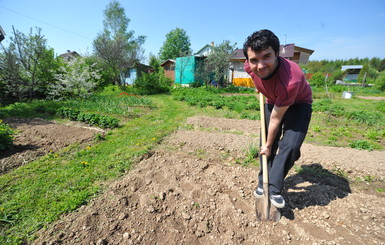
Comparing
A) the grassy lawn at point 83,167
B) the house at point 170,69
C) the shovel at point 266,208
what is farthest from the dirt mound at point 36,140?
the house at point 170,69

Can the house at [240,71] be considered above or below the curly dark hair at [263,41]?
above

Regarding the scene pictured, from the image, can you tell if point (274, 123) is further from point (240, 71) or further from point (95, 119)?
point (240, 71)

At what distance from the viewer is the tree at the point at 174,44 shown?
42.9m

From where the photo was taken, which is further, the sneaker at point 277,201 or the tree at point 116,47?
the tree at point 116,47

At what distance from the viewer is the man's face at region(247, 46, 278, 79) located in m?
1.49

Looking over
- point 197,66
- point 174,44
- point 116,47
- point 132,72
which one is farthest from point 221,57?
point 174,44

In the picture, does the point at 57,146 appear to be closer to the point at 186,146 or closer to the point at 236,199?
the point at 186,146

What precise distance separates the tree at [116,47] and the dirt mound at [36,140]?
511 inches

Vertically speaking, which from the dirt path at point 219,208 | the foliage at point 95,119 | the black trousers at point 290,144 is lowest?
the dirt path at point 219,208

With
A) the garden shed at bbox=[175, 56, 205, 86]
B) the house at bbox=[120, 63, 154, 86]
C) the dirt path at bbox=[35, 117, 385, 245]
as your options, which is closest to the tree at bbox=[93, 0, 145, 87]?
the house at bbox=[120, 63, 154, 86]

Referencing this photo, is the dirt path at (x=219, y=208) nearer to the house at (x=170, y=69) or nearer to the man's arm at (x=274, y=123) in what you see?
the man's arm at (x=274, y=123)

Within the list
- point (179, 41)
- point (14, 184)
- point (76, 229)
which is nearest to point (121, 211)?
point (76, 229)

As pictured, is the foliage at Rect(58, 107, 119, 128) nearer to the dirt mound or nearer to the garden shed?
the dirt mound

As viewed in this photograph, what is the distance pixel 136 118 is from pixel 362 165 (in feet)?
20.0
